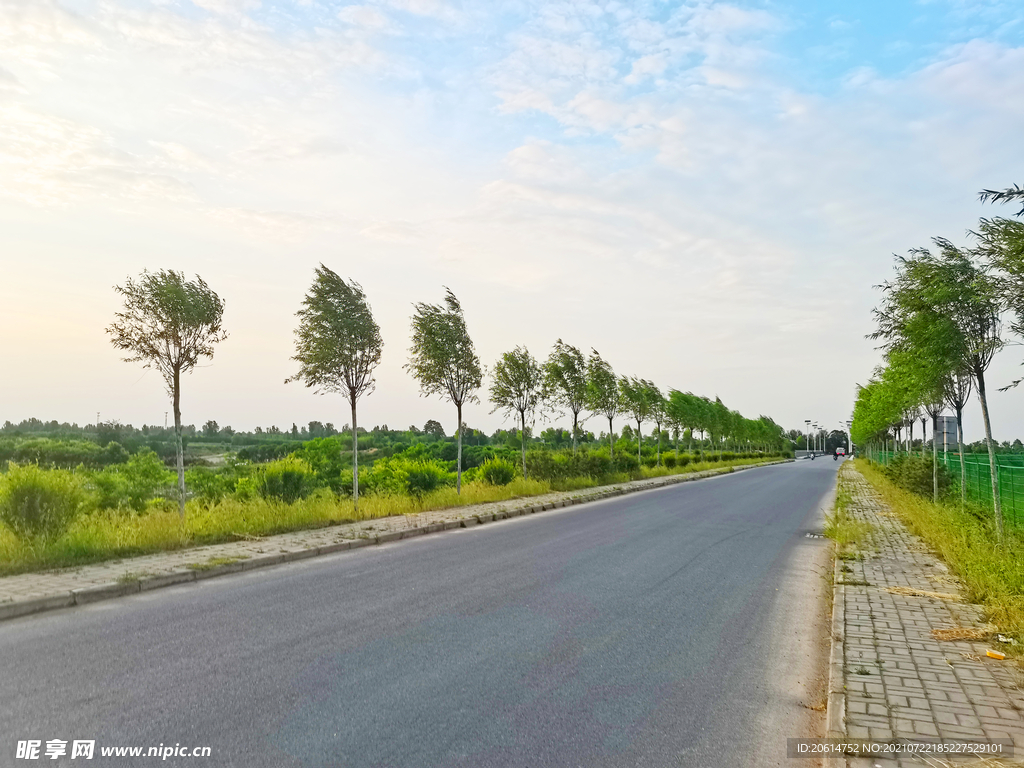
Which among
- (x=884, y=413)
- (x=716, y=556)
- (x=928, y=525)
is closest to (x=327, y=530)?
(x=716, y=556)

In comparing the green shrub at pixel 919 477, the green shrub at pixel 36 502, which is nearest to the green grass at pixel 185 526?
the green shrub at pixel 36 502

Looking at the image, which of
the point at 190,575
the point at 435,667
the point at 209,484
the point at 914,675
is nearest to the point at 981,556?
the point at 914,675

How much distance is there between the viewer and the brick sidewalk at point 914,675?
14.8 feet

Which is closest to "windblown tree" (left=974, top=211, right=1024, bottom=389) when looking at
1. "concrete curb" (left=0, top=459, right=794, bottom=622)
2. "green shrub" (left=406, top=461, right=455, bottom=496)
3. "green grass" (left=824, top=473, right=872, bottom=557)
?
"green grass" (left=824, top=473, right=872, bottom=557)

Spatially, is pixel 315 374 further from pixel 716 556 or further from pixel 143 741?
pixel 143 741

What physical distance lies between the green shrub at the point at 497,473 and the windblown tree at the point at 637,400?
497 inches

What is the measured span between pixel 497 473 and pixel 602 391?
10.3 m

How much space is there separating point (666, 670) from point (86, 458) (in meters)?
45.7

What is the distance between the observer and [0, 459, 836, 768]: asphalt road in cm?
426

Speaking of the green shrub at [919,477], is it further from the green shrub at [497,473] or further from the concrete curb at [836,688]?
the concrete curb at [836,688]

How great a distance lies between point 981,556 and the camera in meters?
9.02

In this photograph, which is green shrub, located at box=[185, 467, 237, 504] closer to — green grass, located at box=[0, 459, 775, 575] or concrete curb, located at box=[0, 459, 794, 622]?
green grass, located at box=[0, 459, 775, 575]

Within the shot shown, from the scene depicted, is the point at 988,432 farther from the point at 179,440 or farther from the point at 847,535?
the point at 179,440

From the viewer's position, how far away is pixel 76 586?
26.7ft
